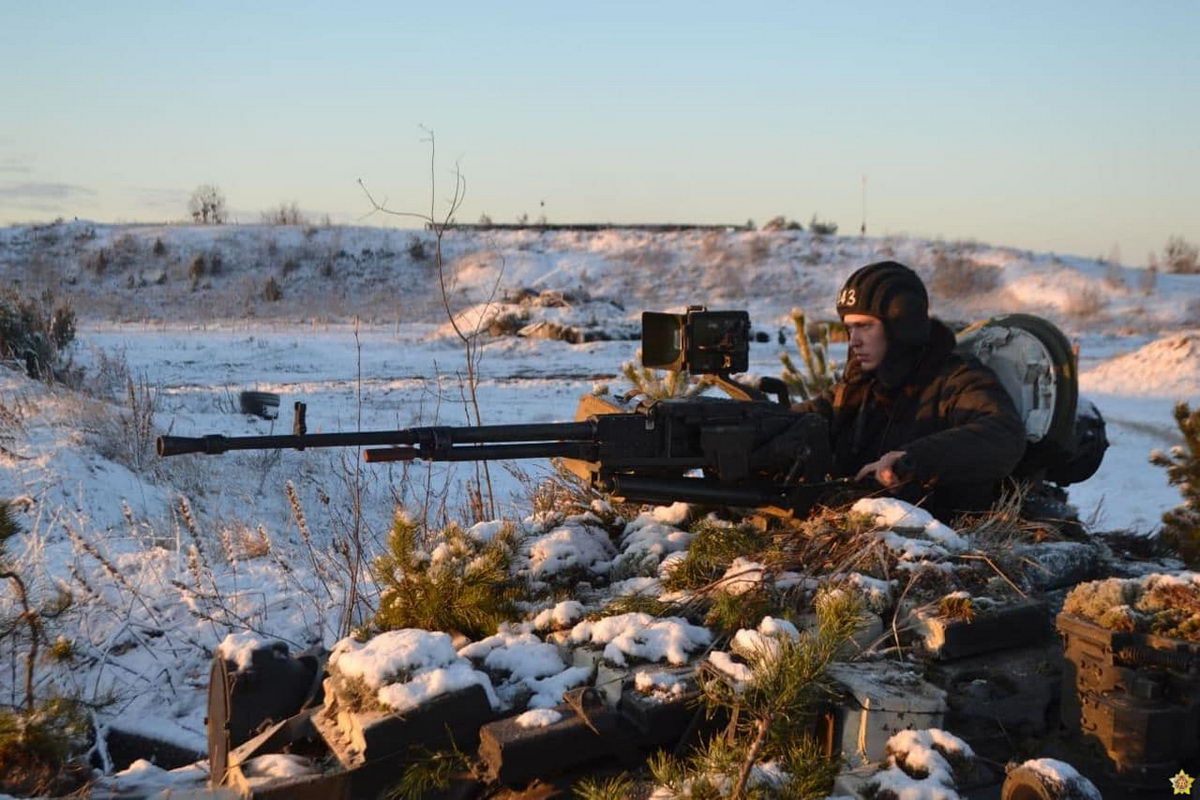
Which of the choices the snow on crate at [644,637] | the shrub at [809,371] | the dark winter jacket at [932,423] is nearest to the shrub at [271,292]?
the shrub at [809,371]

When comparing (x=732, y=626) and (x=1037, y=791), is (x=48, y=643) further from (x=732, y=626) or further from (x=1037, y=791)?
(x=1037, y=791)

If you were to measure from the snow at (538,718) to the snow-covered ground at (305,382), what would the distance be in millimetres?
2537

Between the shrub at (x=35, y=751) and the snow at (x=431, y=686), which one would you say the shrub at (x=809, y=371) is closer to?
the snow at (x=431, y=686)

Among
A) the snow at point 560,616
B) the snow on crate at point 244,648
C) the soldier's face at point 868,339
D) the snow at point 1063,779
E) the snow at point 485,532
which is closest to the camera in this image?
the snow at point 1063,779

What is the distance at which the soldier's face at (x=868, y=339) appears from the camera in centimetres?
558

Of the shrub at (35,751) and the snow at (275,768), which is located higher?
the snow at (275,768)

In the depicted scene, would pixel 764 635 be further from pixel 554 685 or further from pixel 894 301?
pixel 894 301

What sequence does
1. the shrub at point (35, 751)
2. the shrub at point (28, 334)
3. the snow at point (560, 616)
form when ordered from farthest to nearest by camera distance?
the shrub at point (28, 334) → the snow at point (560, 616) → the shrub at point (35, 751)

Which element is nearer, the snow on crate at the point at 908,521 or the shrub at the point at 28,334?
the snow on crate at the point at 908,521

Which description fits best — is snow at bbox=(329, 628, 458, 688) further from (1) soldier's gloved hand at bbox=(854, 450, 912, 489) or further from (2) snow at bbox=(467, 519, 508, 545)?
(1) soldier's gloved hand at bbox=(854, 450, 912, 489)

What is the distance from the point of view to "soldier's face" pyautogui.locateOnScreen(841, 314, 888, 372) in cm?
558

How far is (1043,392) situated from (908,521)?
1.35m

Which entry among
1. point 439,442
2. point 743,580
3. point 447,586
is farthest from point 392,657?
point 743,580

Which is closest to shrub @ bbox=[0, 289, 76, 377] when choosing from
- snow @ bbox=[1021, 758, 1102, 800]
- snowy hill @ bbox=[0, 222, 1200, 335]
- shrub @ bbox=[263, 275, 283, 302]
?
snow @ bbox=[1021, 758, 1102, 800]
